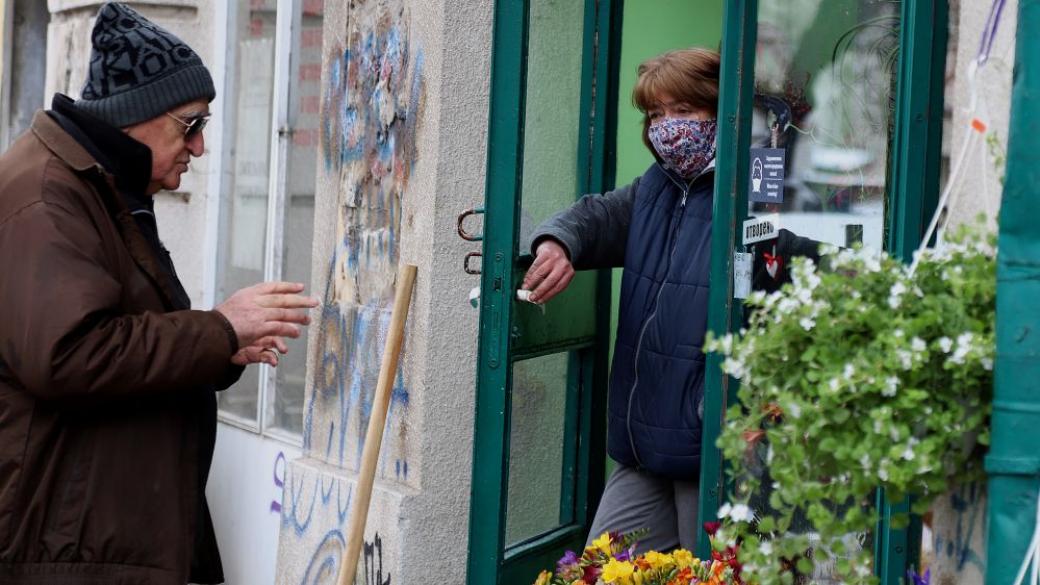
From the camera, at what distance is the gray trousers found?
373 cm

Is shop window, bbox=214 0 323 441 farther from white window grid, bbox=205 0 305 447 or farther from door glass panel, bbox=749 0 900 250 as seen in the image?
door glass panel, bbox=749 0 900 250

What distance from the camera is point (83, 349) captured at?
10.0ft

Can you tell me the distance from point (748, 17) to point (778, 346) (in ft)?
5.52

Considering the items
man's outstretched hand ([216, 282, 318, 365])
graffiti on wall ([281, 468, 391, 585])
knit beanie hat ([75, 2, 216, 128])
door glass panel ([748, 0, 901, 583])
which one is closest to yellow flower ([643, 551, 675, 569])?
door glass panel ([748, 0, 901, 583])

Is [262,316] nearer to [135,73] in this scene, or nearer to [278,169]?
[135,73]

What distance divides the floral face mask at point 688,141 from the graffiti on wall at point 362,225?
1023 mm

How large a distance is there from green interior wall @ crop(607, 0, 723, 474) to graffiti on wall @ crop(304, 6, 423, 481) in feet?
2.64

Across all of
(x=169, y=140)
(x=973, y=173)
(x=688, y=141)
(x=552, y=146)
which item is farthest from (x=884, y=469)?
(x=552, y=146)

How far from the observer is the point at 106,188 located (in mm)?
3262

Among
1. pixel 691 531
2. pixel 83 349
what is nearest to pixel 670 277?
pixel 691 531

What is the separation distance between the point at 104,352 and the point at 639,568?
1.25 m

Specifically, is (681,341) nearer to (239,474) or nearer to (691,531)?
(691,531)

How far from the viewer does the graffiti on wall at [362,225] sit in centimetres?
451

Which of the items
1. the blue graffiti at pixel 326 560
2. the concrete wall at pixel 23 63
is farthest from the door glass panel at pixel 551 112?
the concrete wall at pixel 23 63
